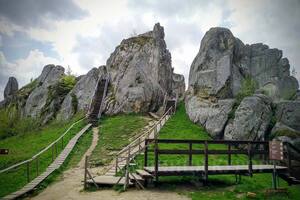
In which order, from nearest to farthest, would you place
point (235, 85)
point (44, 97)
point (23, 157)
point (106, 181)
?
point (106, 181)
point (23, 157)
point (235, 85)
point (44, 97)

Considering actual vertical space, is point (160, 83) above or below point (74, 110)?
above

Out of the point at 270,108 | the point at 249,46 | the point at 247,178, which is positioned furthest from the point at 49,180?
the point at 249,46

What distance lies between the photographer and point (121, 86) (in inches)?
1721

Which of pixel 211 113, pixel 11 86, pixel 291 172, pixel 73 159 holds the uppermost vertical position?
pixel 11 86

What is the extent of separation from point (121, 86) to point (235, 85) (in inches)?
624

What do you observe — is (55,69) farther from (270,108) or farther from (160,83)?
(270,108)

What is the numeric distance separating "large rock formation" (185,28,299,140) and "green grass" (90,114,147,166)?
7.61m

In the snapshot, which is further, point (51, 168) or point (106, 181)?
point (51, 168)

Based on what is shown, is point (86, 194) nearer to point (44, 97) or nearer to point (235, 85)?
point (235, 85)

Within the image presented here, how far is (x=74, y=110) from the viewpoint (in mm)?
46281

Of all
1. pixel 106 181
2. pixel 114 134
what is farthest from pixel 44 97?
pixel 106 181

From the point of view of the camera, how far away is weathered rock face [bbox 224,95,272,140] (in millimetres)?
29016

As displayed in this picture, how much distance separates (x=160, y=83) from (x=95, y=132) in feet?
59.1

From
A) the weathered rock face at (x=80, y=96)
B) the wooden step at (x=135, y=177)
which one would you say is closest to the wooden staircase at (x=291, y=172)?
the wooden step at (x=135, y=177)
